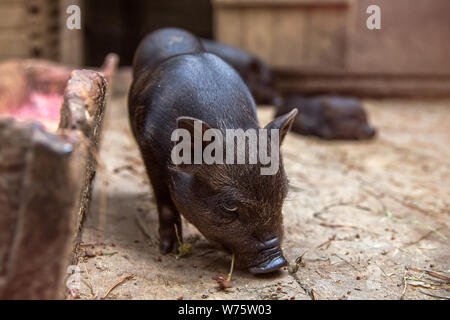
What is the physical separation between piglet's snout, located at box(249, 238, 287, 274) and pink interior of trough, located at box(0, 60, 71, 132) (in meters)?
2.65

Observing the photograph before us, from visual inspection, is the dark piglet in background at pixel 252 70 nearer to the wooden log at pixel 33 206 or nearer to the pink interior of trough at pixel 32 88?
the pink interior of trough at pixel 32 88

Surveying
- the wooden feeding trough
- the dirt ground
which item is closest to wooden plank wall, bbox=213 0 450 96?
the dirt ground

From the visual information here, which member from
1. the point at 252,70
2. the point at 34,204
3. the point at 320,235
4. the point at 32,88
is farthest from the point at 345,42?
the point at 34,204

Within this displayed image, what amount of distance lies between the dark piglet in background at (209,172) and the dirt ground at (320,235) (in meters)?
0.18

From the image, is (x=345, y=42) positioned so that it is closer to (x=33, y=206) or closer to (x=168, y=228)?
(x=168, y=228)

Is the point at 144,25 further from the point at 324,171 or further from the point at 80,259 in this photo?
the point at 80,259

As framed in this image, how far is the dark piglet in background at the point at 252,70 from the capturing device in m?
6.81

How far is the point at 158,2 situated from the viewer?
414 inches

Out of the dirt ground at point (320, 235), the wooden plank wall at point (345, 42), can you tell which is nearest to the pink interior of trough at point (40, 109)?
the dirt ground at point (320, 235)

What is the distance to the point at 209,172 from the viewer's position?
2.40 m

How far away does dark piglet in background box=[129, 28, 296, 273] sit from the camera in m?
2.36

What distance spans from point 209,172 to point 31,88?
2.90 m

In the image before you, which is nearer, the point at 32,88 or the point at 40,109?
the point at 40,109
